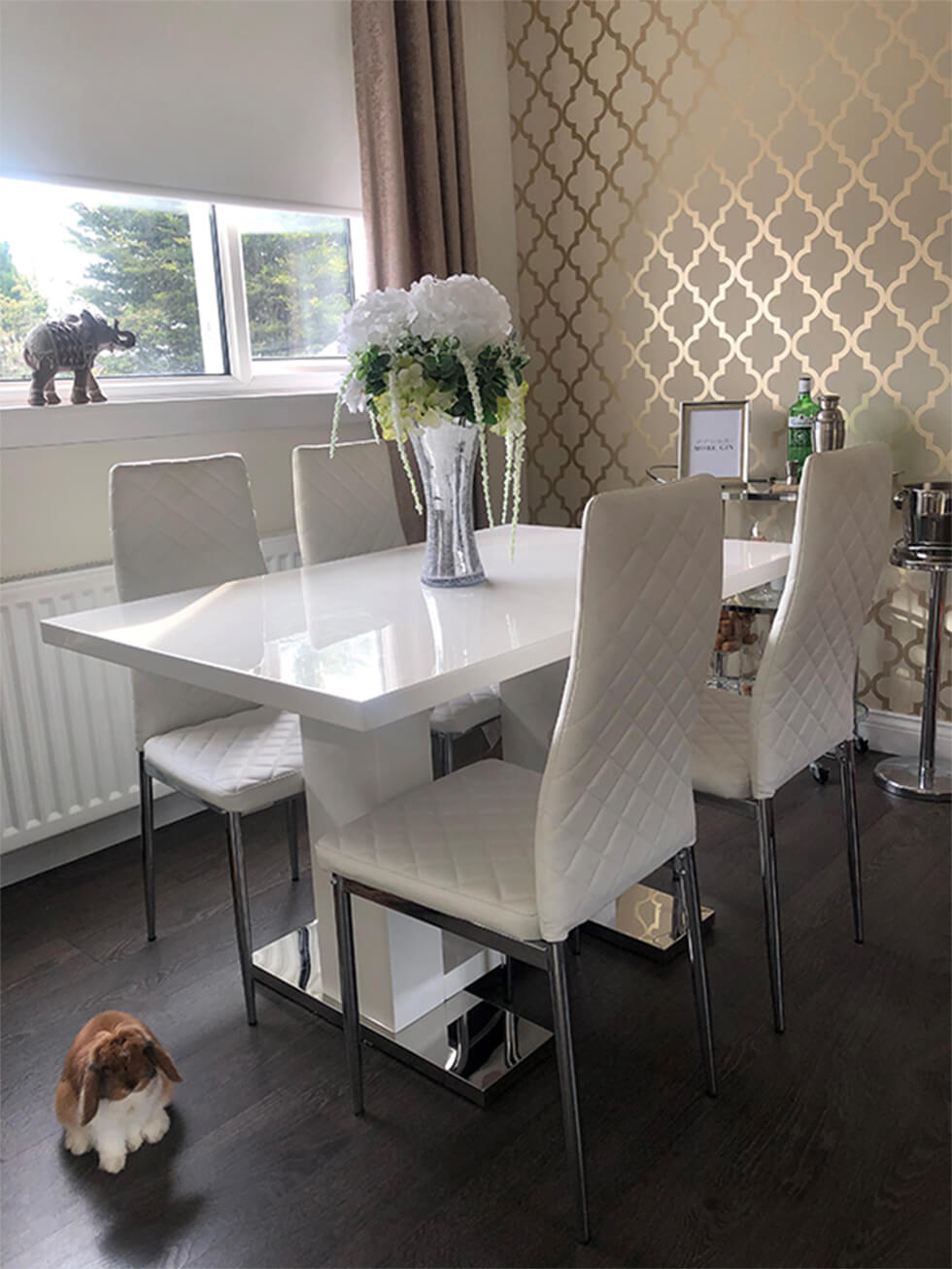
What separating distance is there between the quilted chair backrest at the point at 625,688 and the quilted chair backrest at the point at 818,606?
0.36 metres

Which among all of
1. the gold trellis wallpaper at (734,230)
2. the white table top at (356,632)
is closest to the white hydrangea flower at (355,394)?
the white table top at (356,632)

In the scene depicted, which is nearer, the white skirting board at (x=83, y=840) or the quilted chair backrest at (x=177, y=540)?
the quilted chair backrest at (x=177, y=540)

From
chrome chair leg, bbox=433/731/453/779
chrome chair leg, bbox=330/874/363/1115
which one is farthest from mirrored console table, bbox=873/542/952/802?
chrome chair leg, bbox=330/874/363/1115

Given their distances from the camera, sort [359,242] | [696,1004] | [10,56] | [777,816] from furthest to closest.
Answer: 1. [359,242]
2. [777,816]
3. [10,56]
4. [696,1004]

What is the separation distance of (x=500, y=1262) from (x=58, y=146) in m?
2.69

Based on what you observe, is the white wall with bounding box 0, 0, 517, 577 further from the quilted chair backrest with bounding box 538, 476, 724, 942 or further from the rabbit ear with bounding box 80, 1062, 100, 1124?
the quilted chair backrest with bounding box 538, 476, 724, 942

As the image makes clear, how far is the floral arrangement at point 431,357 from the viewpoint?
2.01 metres

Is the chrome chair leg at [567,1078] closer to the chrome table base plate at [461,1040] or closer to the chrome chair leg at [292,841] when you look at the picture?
the chrome table base plate at [461,1040]

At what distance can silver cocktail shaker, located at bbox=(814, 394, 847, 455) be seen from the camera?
3.06m

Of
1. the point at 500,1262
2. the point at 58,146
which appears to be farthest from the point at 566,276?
the point at 500,1262

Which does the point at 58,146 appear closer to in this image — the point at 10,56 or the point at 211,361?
the point at 10,56

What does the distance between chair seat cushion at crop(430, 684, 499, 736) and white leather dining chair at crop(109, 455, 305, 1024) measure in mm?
355

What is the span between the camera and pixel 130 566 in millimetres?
2385

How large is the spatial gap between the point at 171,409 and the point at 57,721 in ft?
3.02
